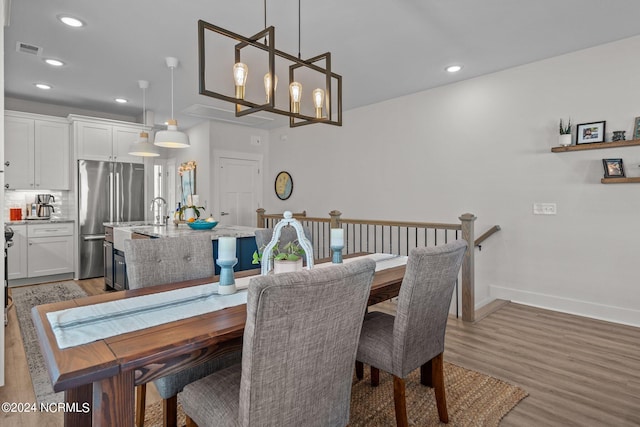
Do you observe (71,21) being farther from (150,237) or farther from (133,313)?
(133,313)

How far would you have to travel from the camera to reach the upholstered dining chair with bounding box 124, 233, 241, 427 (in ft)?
5.00

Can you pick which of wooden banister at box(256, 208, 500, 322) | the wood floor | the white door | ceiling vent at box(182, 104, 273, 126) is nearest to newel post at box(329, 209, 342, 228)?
wooden banister at box(256, 208, 500, 322)

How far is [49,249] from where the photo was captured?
4.88 meters

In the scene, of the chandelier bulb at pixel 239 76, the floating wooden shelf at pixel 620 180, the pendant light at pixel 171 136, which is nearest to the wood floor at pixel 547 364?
the floating wooden shelf at pixel 620 180

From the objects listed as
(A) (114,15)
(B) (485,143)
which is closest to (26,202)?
(A) (114,15)

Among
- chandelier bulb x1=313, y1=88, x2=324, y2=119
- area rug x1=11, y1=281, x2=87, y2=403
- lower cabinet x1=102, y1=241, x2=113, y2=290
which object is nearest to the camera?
area rug x1=11, y1=281, x2=87, y2=403

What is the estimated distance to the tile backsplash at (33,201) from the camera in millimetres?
5023

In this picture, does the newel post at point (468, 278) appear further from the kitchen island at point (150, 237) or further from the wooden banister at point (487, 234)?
the kitchen island at point (150, 237)

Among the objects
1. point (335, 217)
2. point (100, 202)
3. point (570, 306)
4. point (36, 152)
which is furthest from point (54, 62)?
point (570, 306)

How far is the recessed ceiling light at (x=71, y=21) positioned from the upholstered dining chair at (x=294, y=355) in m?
3.04

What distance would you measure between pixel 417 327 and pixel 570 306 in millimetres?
2850

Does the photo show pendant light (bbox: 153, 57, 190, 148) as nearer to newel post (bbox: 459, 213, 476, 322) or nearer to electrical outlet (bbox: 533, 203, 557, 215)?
newel post (bbox: 459, 213, 476, 322)

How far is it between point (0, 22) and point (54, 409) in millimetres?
2242

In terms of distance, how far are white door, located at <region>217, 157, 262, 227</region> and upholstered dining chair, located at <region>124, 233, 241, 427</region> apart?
432cm
